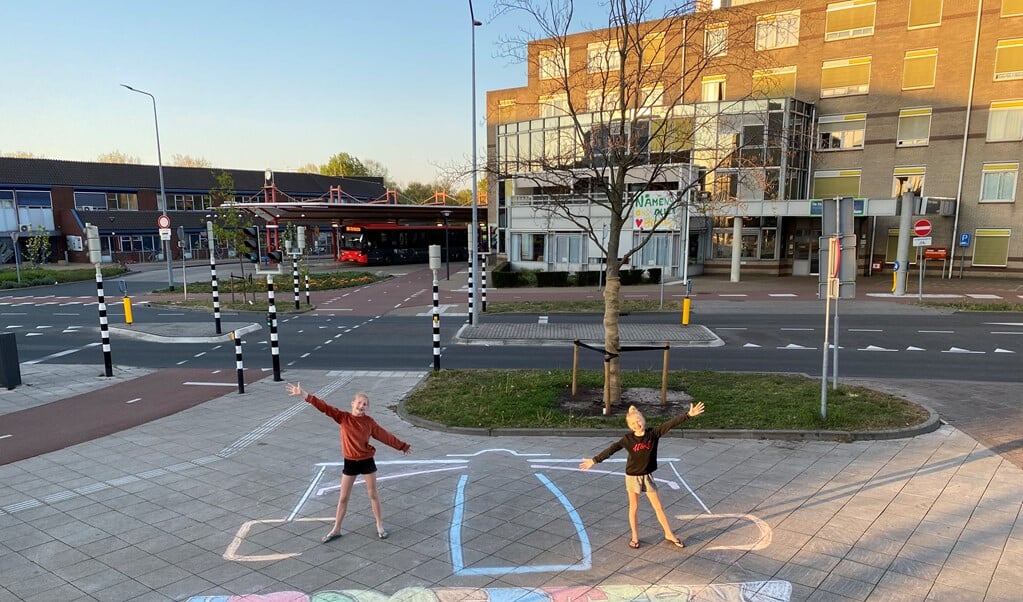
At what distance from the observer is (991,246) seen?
32.5m

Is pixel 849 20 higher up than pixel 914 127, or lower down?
higher up

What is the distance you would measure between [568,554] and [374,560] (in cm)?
177

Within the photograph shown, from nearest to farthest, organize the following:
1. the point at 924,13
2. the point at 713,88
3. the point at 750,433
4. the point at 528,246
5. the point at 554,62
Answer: the point at 750,433
the point at 554,62
the point at 924,13
the point at 528,246
the point at 713,88

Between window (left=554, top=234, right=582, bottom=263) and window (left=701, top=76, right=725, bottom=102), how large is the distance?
1248 centimetres

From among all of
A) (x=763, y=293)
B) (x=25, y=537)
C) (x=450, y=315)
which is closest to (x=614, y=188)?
(x=25, y=537)

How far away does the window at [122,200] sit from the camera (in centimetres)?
5544

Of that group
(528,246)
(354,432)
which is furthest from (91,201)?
(354,432)

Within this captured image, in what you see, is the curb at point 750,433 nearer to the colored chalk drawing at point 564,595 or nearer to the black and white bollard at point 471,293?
the colored chalk drawing at point 564,595

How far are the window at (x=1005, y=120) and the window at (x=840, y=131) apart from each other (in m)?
6.13

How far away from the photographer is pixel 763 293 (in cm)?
2670

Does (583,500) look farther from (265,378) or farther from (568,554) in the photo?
(265,378)

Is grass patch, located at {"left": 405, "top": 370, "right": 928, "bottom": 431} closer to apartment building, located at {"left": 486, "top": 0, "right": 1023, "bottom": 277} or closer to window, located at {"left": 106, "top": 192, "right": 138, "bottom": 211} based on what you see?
apartment building, located at {"left": 486, "top": 0, "right": 1023, "bottom": 277}

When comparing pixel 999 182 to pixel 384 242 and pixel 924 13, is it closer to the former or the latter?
pixel 924 13

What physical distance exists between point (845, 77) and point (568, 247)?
64.6 ft
